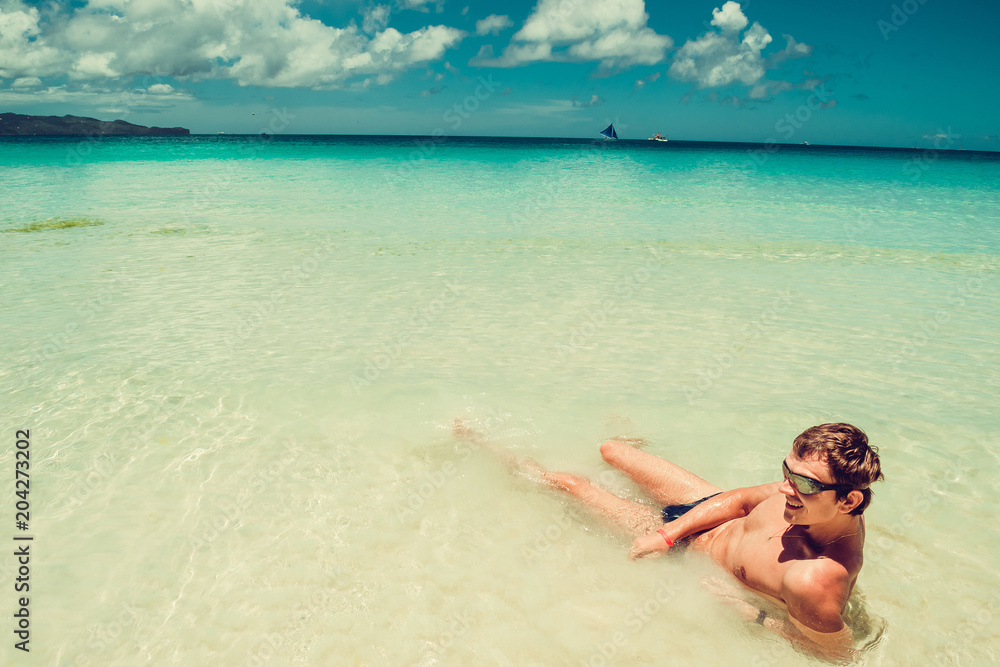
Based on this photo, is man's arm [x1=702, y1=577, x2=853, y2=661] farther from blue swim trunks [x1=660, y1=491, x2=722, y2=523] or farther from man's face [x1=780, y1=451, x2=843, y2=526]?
blue swim trunks [x1=660, y1=491, x2=722, y2=523]

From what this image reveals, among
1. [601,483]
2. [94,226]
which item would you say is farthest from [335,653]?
[94,226]

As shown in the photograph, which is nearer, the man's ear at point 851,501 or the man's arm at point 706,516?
the man's ear at point 851,501

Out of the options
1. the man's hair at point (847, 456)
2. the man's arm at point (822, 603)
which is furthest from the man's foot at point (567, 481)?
the man's hair at point (847, 456)

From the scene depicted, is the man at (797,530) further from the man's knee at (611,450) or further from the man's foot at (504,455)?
the man's foot at (504,455)

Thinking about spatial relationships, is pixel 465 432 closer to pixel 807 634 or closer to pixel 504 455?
pixel 504 455

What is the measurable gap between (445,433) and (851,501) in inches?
120

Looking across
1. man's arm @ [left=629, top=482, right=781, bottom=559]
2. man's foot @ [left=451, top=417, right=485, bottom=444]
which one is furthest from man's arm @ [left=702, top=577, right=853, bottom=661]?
man's foot @ [left=451, top=417, right=485, bottom=444]

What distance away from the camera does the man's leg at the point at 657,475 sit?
3.97 meters

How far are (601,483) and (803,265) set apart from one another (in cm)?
831

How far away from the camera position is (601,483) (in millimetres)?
4312

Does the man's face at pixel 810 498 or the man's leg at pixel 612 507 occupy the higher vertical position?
the man's face at pixel 810 498

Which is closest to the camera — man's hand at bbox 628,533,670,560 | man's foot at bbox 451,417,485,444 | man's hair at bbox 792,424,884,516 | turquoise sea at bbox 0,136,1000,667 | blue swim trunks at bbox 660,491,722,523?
man's hair at bbox 792,424,884,516

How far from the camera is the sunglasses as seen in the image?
2709 mm

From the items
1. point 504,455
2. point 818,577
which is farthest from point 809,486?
point 504,455
